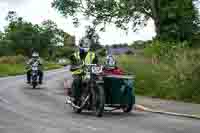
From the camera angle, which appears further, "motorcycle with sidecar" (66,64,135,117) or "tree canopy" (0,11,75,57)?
"tree canopy" (0,11,75,57)

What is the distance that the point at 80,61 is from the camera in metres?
14.4

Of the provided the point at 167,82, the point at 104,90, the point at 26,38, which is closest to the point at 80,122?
the point at 104,90

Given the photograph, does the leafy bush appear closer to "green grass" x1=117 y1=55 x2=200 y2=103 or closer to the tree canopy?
"green grass" x1=117 y1=55 x2=200 y2=103

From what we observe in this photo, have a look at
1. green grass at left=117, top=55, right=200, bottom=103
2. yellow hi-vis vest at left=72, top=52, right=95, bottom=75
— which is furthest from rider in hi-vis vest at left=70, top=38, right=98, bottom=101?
green grass at left=117, top=55, right=200, bottom=103

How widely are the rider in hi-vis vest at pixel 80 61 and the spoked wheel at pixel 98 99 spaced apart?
33.1 inches

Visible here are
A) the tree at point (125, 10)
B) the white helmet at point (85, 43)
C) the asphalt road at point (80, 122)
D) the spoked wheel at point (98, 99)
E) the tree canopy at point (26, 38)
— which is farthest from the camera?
the tree canopy at point (26, 38)

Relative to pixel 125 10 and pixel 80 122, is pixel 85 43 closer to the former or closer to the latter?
pixel 80 122

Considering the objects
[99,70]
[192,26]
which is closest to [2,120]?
[99,70]

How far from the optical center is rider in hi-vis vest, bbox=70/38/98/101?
1424 cm

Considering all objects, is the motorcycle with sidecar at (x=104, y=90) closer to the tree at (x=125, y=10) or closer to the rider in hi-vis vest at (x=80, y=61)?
the rider in hi-vis vest at (x=80, y=61)

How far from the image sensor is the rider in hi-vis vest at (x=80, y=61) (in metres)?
14.2

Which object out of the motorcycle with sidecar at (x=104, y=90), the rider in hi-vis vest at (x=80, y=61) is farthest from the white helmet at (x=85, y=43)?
the motorcycle with sidecar at (x=104, y=90)

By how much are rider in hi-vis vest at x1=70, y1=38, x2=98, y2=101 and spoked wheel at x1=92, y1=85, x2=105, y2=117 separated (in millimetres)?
841

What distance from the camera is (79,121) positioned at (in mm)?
12633
